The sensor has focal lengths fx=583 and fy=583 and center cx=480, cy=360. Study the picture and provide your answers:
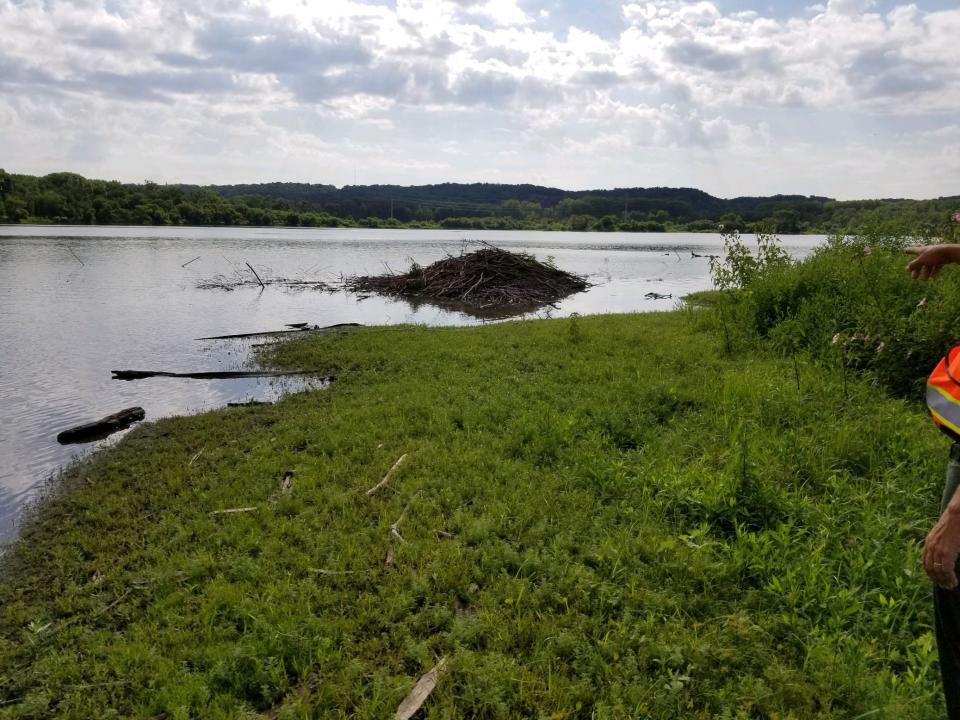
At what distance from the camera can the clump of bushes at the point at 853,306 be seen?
816cm

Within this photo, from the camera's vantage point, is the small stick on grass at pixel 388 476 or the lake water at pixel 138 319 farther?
the lake water at pixel 138 319

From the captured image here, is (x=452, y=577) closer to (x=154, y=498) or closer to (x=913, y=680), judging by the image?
(x=913, y=680)

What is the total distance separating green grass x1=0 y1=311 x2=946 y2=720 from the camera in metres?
3.60

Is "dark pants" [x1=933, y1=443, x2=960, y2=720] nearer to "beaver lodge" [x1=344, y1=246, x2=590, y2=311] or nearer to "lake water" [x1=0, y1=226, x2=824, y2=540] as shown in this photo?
"lake water" [x1=0, y1=226, x2=824, y2=540]

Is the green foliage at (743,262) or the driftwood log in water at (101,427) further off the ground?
the green foliage at (743,262)

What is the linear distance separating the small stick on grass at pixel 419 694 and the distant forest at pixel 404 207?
196 ft

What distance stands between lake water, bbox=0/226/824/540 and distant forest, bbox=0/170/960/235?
40.3 m

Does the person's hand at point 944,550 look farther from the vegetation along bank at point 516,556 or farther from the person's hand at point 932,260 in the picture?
the vegetation along bank at point 516,556

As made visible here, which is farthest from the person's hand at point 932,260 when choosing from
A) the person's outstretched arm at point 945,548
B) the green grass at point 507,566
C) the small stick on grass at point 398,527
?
the small stick on grass at point 398,527

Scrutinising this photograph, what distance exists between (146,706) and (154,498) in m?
3.57

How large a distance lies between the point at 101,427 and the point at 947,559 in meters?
10.5

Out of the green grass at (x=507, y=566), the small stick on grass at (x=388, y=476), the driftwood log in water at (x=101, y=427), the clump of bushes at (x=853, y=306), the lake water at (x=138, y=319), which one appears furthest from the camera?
the lake water at (x=138, y=319)

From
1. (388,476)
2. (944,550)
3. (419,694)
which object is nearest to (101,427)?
(388,476)

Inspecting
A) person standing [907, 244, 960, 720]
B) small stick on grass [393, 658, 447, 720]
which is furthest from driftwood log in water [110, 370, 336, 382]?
person standing [907, 244, 960, 720]
